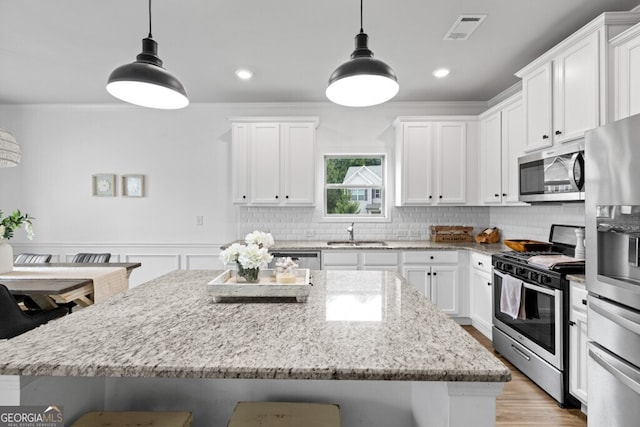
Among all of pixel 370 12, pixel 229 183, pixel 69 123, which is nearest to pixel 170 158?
pixel 229 183

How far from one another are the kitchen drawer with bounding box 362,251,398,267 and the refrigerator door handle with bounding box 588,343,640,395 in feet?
6.40

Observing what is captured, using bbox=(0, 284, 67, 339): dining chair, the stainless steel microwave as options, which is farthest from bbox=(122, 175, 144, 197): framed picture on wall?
the stainless steel microwave

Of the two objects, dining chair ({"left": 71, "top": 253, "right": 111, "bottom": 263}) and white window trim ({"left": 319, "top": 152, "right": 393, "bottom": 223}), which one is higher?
white window trim ({"left": 319, "top": 152, "right": 393, "bottom": 223})

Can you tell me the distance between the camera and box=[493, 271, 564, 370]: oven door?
2.19m

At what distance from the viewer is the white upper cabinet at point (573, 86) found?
2088 millimetres

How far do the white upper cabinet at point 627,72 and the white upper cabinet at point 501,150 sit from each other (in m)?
0.96

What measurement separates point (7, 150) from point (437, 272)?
4.12 meters

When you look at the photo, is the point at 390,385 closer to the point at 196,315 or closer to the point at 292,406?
the point at 292,406

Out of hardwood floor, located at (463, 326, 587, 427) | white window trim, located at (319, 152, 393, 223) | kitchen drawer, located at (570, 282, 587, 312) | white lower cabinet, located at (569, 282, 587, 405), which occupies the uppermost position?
white window trim, located at (319, 152, 393, 223)

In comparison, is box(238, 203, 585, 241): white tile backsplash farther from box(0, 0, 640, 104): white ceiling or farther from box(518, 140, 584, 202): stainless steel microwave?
box(0, 0, 640, 104): white ceiling

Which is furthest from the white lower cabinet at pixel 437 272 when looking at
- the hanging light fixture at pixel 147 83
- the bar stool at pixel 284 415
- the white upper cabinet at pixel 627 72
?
the hanging light fixture at pixel 147 83

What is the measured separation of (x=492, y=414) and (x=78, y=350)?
1179 millimetres

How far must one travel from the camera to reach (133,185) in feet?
14.4

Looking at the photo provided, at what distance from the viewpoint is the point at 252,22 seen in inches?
97.4
